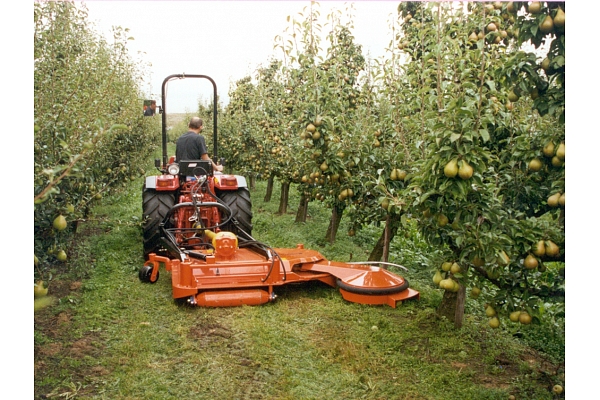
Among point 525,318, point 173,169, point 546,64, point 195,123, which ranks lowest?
point 525,318

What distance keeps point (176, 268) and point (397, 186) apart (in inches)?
93.7

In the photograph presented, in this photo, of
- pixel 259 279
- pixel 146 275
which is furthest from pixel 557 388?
pixel 146 275

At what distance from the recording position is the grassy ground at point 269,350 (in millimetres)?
3758

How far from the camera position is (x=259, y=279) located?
213 inches

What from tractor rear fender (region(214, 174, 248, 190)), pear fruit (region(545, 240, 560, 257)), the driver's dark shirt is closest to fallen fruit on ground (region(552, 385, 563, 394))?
pear fruit (region(545, 240, 560, 257))

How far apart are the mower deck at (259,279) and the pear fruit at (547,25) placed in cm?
317

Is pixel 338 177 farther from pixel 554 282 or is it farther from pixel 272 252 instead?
pixel 554 282

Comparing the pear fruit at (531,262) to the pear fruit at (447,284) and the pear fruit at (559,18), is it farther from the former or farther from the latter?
the pear fruit at (559,18)

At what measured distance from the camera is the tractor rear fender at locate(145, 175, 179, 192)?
689 cm

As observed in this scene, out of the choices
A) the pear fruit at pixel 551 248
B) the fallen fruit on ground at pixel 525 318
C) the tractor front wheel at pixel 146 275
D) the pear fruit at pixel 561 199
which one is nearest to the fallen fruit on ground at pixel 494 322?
the fallen fruit on ground at pixel 525 318

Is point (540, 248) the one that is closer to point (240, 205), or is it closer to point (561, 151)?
point (561, 151)

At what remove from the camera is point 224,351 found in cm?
434

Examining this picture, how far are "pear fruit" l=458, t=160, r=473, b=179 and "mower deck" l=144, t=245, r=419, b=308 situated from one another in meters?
2.49

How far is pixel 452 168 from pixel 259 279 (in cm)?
274
